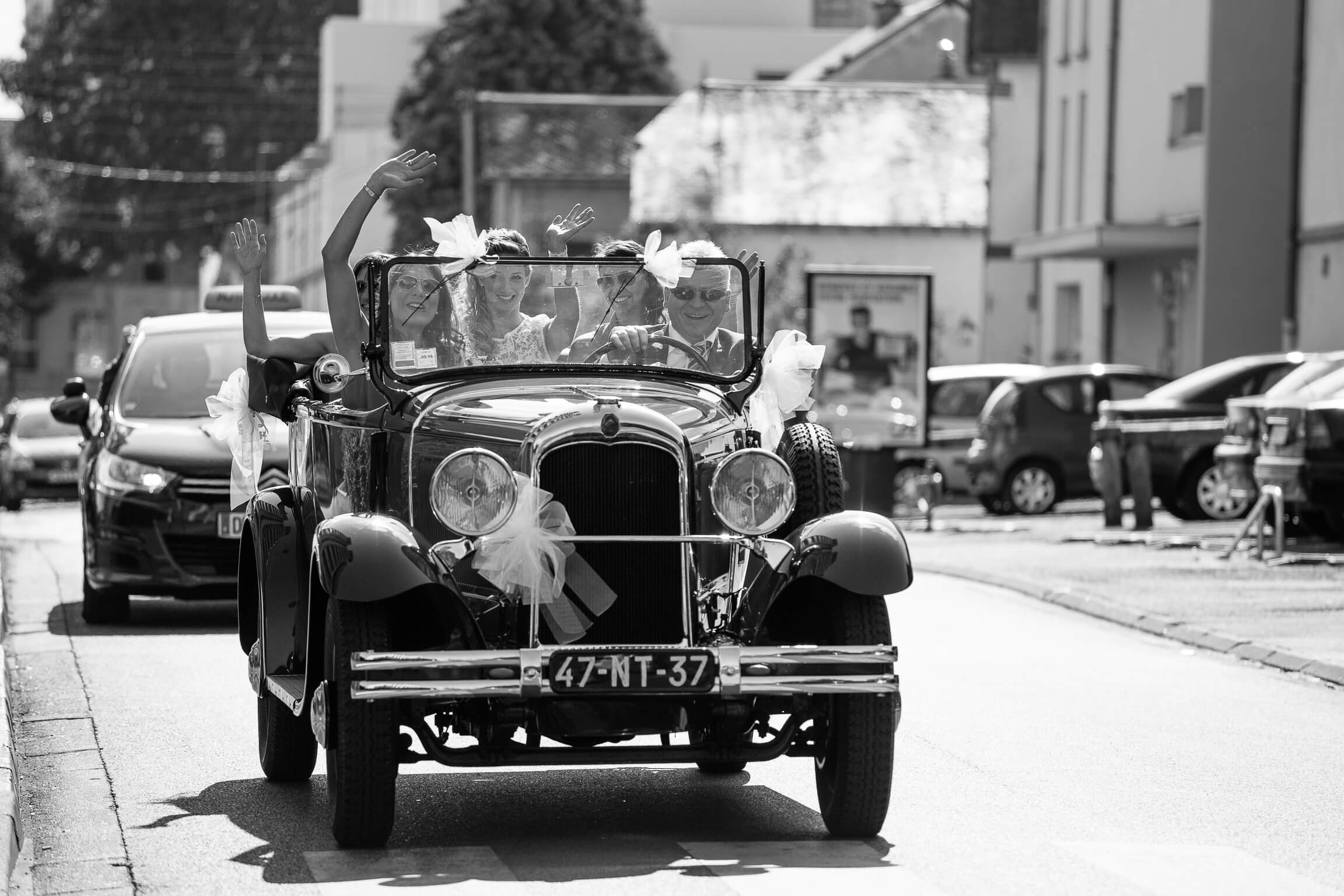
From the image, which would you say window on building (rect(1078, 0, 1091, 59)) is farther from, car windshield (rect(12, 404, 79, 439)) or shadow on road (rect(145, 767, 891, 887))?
shadow on road (rect(145, 767, 891, 887))

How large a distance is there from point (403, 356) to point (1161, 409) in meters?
16.9

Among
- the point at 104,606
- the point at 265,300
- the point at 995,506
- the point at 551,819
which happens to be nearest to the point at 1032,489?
the point at 995,506

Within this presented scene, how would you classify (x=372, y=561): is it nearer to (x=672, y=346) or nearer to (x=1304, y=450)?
(x=672, y=346)

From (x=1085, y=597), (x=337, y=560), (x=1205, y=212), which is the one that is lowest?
(x=1085, y=597)

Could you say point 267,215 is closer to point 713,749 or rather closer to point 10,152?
point 10,152

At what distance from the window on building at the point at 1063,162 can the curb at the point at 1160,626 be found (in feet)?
72.4

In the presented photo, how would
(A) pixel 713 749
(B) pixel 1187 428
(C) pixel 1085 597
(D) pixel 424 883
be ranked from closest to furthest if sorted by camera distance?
1. (D) pixel 424 883
2. (A) pixel 713 749
3. (C) pixel 1085 597
4. (B) pixel 1187 428

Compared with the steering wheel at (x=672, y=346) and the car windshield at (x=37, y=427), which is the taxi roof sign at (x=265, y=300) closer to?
the steering wheel at (x=672, y=346)

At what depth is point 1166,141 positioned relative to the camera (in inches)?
1366

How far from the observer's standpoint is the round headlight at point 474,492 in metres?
7.11

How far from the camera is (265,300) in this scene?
634 inches

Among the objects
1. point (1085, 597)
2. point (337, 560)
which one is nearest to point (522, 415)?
point (337, 560)

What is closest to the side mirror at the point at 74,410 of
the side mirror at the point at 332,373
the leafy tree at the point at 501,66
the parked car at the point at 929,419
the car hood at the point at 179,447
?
the car hood at the point at 179,447

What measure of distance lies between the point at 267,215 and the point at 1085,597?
2782 inches
